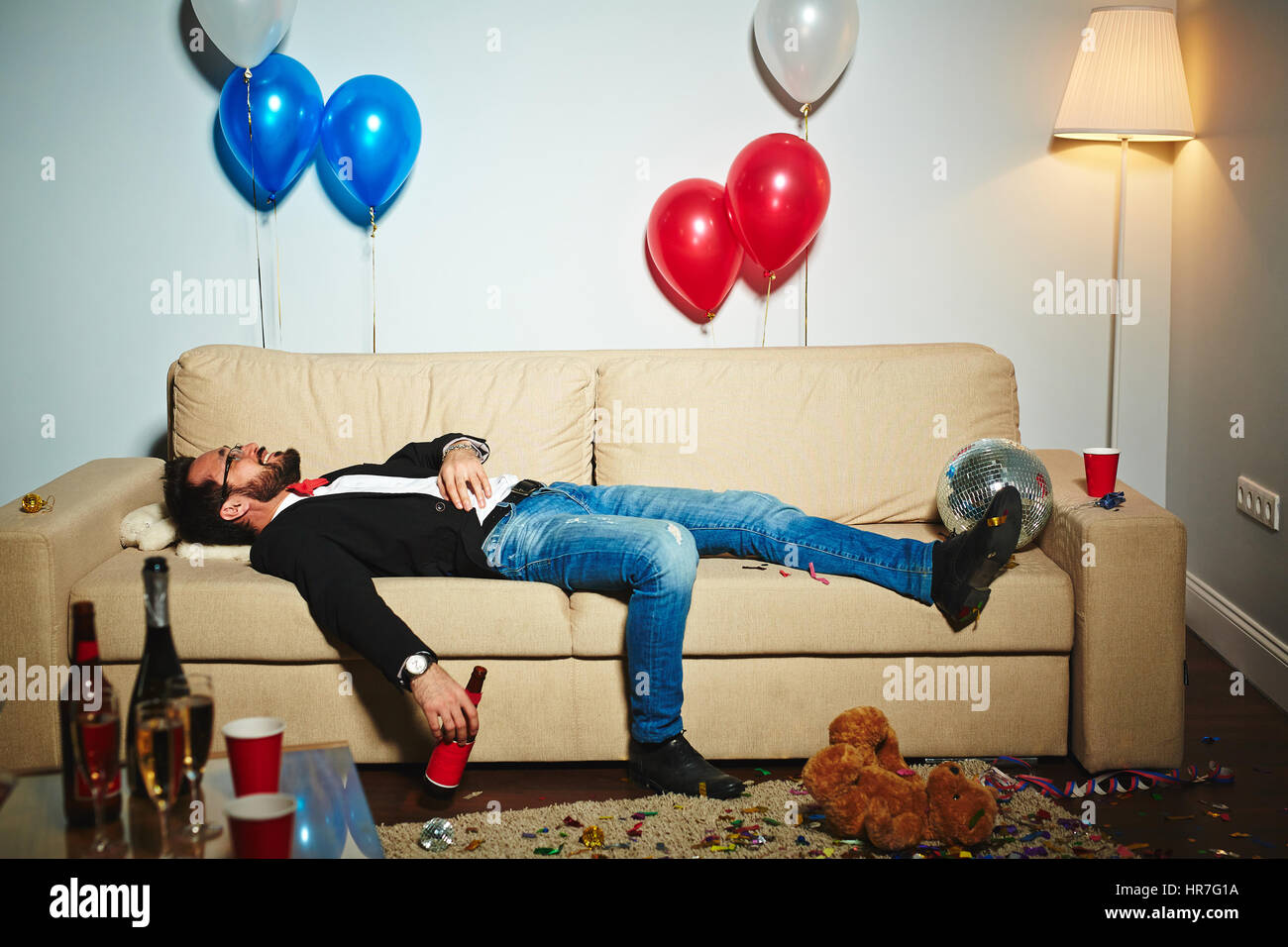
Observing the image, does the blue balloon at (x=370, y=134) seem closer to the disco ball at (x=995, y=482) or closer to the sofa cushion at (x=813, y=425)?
the sofa cushion at (x=813, y=425)

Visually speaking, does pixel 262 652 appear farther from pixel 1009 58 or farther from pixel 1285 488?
pixel 1009 58

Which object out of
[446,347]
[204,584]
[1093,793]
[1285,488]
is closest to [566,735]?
[204,584]

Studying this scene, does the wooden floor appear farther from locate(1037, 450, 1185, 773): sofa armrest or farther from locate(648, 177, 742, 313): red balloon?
locate(648, 177, 742, 313): red balloon

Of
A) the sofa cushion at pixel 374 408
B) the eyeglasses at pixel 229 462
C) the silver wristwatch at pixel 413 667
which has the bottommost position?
the silver wristwatch at pixel 413 667

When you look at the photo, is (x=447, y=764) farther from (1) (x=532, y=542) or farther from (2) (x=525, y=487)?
(2) (x=525, y=487)

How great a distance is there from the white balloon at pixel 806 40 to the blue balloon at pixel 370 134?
0.99 meters

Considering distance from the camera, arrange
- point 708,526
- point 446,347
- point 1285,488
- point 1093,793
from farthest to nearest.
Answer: point 446,347 < point 1285,488 < point 708,526 < point 1093,793

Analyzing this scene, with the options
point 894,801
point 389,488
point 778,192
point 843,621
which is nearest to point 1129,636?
point 843,621

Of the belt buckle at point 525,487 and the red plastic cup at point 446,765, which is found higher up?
the belt buckle at point 525,487

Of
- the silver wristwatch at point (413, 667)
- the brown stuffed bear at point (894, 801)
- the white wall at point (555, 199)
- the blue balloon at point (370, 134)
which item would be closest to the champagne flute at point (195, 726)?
the silver wristwatch at point (413, 667)

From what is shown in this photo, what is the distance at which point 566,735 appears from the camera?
87.3 inches

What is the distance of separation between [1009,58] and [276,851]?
2889 mm

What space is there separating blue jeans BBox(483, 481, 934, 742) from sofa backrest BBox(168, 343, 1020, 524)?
20cm

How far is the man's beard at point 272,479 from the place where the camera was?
2307mm
